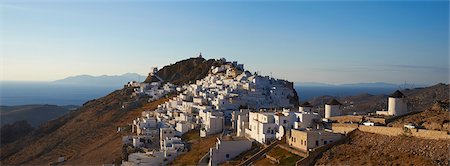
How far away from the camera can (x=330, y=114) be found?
36188mm

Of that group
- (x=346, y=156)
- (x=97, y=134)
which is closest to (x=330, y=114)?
(x=346, y=156)

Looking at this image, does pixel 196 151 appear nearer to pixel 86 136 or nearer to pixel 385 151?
pixel 385 151

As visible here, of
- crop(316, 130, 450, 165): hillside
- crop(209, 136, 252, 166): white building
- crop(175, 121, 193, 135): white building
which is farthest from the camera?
crop(175, 121, 193, 135): white building

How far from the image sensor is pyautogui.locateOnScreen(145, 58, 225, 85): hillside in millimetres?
87312

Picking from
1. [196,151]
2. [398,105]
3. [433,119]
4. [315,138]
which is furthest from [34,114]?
[433,119]

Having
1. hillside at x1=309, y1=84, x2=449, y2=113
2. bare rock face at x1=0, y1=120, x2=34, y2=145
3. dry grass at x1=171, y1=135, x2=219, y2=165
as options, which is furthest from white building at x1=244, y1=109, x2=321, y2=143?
bare rock face at x1=0, y1=120, x2=34, y2=145

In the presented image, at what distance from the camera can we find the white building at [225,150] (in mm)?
34444

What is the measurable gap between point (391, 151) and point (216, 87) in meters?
38.2

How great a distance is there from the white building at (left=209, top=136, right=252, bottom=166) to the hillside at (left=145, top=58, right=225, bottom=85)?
4871 centimetres

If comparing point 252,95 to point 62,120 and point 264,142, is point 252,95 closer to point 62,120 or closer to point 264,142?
point 264,142

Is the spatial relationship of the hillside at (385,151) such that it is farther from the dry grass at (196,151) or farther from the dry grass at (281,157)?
the dry grass at (196,151)

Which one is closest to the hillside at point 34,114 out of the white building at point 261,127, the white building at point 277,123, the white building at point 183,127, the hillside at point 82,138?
the hillside at point 82,138

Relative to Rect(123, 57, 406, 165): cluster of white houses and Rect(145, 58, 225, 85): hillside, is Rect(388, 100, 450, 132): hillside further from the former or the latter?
Rect(145, 58, 225, 85): hillside

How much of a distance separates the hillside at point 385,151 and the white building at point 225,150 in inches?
322
